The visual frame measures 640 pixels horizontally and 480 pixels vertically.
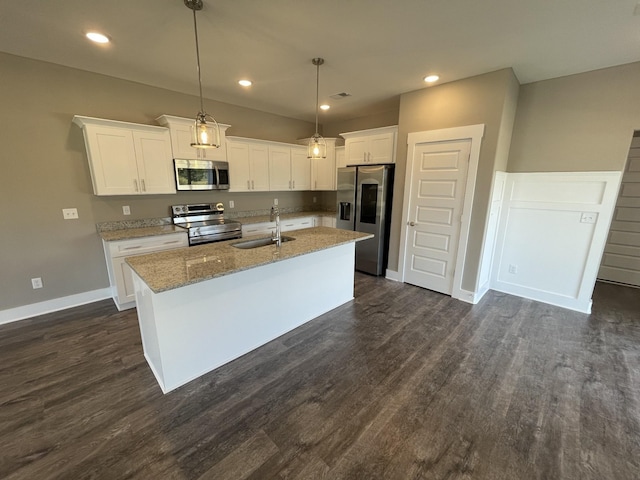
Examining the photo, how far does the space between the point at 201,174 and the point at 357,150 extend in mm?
2512

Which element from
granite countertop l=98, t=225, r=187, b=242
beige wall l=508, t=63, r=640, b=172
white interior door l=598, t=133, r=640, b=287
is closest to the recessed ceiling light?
granite countertop l=98, t=225, r=187, b=242

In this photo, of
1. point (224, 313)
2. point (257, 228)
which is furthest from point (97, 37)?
point (257, 228)

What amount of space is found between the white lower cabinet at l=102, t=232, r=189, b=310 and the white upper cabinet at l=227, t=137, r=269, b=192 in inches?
56.9

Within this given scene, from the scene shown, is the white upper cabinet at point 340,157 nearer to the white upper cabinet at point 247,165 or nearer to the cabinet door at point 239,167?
the white upper cabinet at point 247,165

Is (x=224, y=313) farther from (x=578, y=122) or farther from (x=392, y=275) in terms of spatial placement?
(x=578, y=122)

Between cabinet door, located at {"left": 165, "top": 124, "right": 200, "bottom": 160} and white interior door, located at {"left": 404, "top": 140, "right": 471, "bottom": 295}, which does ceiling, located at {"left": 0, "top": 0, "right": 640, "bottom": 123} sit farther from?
white interior door, located at {"left": 404, "top": 140, "right": 471, "bottom": 295}

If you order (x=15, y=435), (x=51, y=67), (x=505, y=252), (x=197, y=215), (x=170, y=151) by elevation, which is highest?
(x=51, y=67)

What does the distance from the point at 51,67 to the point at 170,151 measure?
1.34 metres

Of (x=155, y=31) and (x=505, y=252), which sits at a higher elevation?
(x=155, y=31)

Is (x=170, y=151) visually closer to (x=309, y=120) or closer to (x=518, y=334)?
(x=309, y=120)

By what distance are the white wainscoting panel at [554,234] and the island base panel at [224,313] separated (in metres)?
2.57

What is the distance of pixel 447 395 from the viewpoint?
2006 mm

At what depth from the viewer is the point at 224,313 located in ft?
7.41

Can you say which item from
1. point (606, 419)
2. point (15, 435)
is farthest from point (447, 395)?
point (15, 435)
